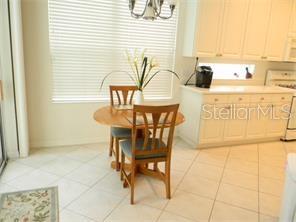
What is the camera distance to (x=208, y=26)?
3566 millimetres

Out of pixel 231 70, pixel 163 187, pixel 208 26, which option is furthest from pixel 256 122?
pixel 163 187

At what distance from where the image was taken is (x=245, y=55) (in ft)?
12.9

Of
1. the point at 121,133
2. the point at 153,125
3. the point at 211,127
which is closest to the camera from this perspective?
the point at 153,125

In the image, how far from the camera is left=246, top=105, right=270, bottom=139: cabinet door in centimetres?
385

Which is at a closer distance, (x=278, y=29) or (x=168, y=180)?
(x=168, y=180)

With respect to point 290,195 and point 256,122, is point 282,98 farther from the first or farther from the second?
point 290,195

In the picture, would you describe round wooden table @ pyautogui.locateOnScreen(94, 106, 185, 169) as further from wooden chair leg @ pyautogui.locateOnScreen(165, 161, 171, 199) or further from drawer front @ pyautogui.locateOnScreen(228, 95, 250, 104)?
drawer front @ pyautogui.locateOnScreen(228, 95, 250, 104)

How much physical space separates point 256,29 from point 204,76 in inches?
45.8

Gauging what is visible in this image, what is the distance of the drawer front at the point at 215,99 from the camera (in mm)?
3480

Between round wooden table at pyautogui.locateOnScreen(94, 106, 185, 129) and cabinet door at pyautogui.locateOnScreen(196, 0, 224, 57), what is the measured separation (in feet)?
4.94

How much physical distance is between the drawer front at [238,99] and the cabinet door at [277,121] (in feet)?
2.06

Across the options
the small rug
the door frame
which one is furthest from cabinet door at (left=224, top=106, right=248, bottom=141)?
the door frame

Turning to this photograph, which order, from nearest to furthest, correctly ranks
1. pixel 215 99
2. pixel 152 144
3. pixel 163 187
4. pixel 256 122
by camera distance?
pixel 152 144 < pixel 163 187 < pixel 215 99 < pixel 256 122

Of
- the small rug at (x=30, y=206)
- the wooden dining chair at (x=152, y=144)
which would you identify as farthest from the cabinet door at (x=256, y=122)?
the small rug at (x=30, y=206)
